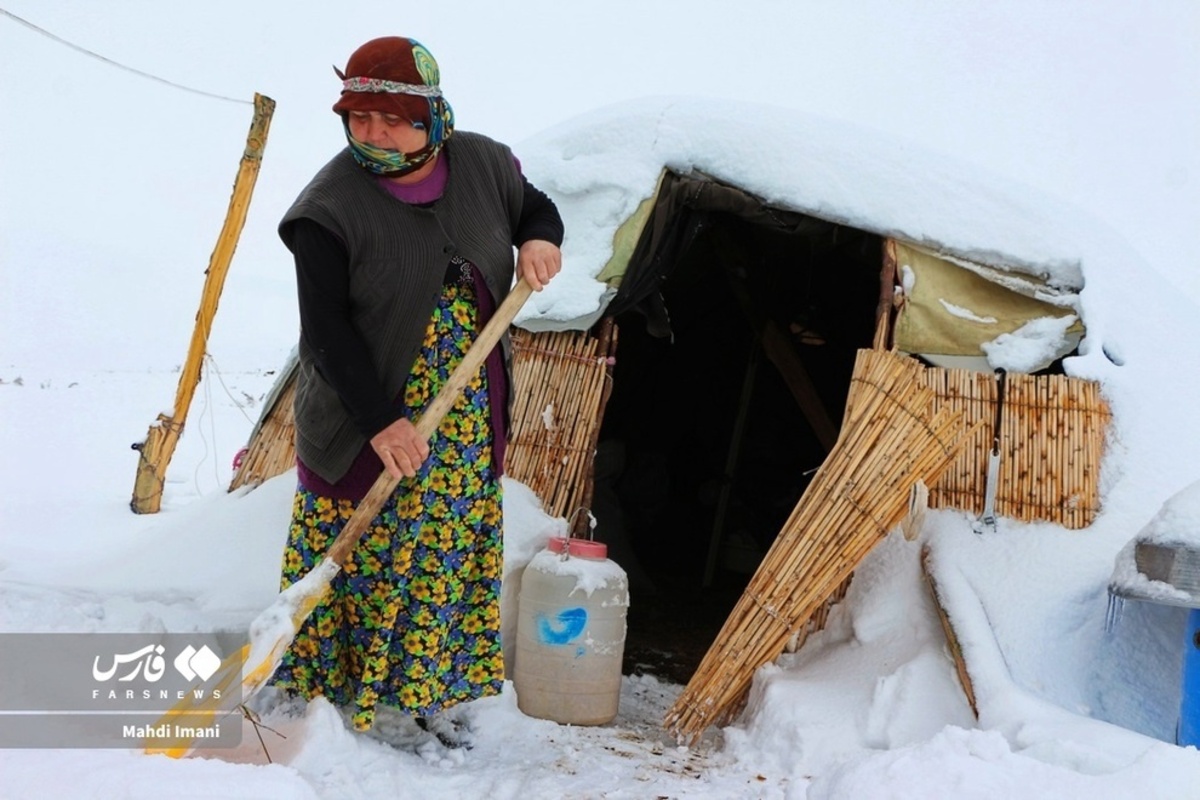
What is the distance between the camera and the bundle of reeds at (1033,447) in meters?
3.67

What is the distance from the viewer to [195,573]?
12.0ft

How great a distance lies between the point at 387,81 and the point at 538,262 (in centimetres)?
57

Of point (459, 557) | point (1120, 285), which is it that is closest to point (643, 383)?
point (1120, 285)

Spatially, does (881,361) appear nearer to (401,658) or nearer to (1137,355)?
(1137,355)

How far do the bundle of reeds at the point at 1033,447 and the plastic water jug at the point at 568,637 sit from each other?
4.54 feet

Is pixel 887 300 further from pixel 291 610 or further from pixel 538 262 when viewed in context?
pixel 291 610

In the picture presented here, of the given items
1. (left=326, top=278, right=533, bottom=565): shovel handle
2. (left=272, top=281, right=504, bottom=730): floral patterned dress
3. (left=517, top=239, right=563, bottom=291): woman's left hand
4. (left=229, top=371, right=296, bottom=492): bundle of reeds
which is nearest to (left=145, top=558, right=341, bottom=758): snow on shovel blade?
(left=326, top=278, right=533, bottom=565): shovel handle

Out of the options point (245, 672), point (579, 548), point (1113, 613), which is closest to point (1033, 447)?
point (1113, 613)

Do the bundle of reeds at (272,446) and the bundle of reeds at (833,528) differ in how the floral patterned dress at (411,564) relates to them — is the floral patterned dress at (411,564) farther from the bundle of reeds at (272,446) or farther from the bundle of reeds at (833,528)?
the bundle of reeds at (272,446)

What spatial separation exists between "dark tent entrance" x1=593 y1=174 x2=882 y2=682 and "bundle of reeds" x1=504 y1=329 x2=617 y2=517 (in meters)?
1.20

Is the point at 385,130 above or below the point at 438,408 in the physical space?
above

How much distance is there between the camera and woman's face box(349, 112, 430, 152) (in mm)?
2367

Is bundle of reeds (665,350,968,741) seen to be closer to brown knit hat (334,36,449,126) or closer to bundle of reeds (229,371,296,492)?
brown knit hat (334,36,449,126)

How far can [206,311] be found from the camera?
6.60 metres
